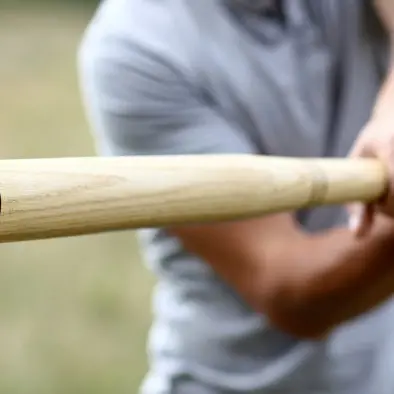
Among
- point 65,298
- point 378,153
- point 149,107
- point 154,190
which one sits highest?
point 65,298

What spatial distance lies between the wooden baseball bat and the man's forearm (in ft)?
0.45

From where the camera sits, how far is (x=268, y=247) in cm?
74

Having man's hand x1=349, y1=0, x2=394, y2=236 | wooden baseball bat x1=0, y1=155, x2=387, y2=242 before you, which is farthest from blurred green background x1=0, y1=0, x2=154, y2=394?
wooden baseball bat x1=0, y1=155, x2=387, y2=242

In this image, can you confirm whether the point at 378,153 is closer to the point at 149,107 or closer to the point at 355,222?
the point at 355,222

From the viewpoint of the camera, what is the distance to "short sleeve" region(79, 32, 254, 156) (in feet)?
2.37

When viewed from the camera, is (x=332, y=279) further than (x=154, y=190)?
Yes

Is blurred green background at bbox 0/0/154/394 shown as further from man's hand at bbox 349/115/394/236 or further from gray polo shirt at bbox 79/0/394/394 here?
man's hand at bbox 349/115/394/236

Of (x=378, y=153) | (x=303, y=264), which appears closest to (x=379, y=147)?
(x=378, y=153)

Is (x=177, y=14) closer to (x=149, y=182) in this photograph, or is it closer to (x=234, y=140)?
(x=234, y=140)

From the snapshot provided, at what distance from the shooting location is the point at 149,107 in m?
0.73

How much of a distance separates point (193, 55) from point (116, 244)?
1.14m

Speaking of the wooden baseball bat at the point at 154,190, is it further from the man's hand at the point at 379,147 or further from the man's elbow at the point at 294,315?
the man's elbow at the point at 294,315

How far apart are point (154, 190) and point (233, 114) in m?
0.31

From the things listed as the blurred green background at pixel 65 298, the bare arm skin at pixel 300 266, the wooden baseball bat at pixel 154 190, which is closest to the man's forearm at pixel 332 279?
the bare arm skin at pixel 300 266
